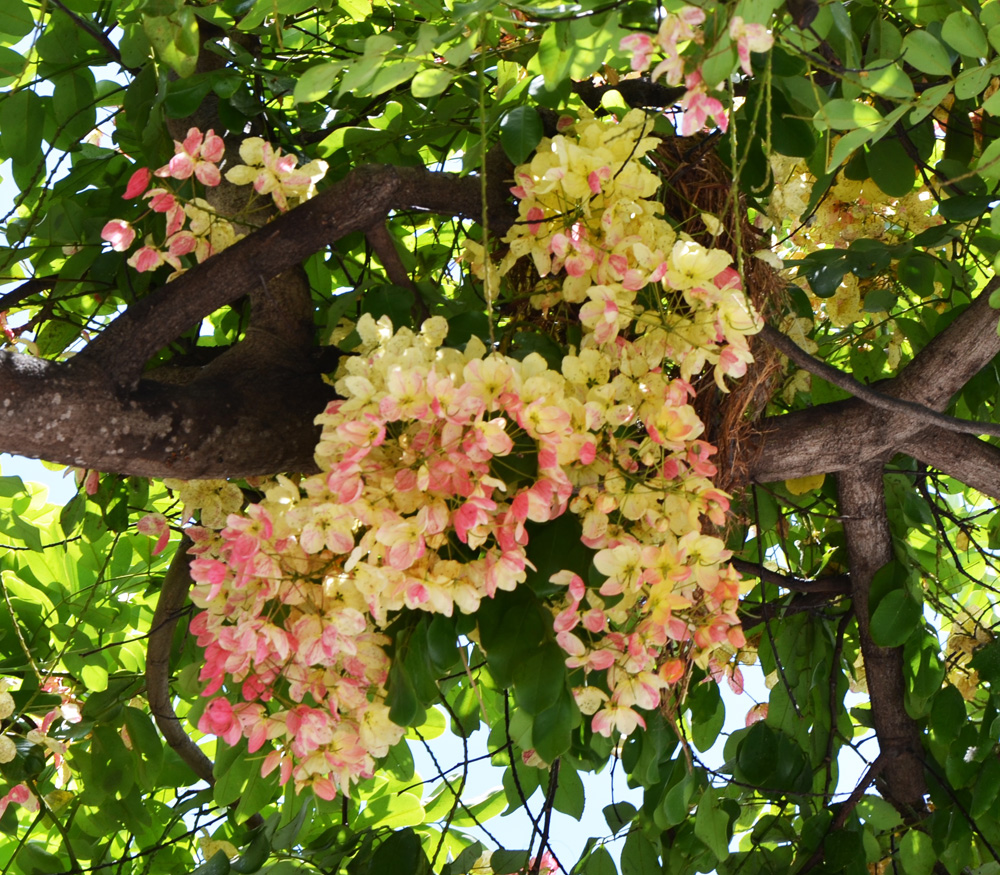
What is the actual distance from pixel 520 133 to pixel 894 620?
880 mm

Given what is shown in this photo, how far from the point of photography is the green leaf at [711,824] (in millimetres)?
1525

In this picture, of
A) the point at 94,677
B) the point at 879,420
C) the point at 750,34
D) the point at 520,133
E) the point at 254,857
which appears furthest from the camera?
the point at 94,677

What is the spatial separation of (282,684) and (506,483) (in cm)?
35

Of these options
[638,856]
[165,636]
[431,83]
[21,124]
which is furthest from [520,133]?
[638,856]

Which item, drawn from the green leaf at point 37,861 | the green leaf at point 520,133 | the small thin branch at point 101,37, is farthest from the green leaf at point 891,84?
the green leaf at point 37,861

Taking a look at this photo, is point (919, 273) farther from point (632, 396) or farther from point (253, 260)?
point (253, 260)

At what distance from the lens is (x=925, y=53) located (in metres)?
0.94

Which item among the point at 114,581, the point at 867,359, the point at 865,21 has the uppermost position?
the point at 865,21

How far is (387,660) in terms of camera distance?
1.10 metres

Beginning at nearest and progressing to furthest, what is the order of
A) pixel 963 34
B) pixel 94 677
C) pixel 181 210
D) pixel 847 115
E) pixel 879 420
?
pixel 847 115, pixel 963 34, pixel 181 210, pixel 879 420, pixel 94 677

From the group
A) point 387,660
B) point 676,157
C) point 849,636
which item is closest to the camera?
point 387,660

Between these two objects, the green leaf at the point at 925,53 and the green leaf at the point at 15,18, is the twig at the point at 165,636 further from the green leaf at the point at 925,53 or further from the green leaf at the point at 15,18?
the green leaf at the point at 925,53

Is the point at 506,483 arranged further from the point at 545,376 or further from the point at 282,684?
the point at 282,684

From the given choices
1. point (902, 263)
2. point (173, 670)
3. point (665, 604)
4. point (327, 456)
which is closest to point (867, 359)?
point (902, 263)
